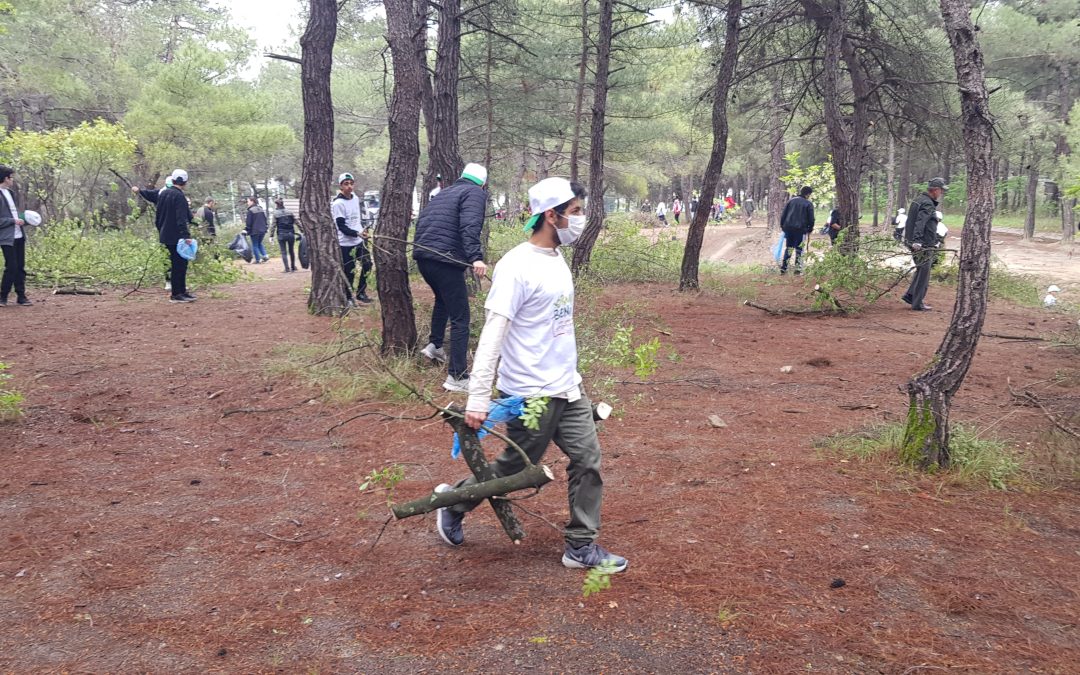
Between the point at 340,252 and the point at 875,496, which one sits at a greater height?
the point at 340,252

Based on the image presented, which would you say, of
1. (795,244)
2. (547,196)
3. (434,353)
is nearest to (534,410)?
(547,196)

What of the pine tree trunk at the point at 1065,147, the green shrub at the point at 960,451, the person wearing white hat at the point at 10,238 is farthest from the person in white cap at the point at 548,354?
the pine tree trunk at the point at 1065,147

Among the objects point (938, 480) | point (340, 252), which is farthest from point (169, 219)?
point (938, 480)

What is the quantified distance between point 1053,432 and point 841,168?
867 cm

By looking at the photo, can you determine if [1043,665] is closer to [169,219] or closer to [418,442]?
[418,442]

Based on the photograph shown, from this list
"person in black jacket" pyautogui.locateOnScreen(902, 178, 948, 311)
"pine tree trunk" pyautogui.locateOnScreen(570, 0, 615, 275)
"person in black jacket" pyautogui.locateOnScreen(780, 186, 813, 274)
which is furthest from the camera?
"person in black jacket" pyautogui.locateOnScreen(780, 186, 813, 274)

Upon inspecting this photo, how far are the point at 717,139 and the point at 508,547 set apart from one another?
989 cm

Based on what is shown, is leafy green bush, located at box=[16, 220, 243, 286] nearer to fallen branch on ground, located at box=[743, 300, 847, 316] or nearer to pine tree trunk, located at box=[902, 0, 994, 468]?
A: fallen branch on ground, located at box=[743, 300, 847, 316]

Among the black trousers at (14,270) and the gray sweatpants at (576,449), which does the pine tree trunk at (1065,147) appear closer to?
the gray sweatpants at (576,449)

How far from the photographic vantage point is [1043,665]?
2.58 m

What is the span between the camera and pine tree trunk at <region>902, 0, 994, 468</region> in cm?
406

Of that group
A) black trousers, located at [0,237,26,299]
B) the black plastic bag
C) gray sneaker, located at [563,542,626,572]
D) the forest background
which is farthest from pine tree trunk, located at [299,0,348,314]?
the black plastic bag

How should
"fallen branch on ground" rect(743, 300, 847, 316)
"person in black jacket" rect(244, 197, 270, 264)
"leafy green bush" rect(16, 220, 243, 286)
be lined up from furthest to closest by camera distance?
1. "person in black jacket" rect(244, 197, 270, 264)
2. "leafy green bush" rect(16, 220, 243, 286)
3. "fallen branch on ground" rect(743, 300, 847, 316)

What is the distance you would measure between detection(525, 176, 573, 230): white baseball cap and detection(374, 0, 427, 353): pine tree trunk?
12.0 ft
